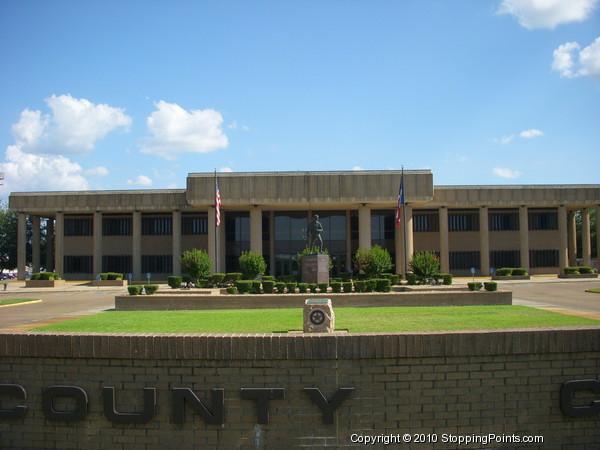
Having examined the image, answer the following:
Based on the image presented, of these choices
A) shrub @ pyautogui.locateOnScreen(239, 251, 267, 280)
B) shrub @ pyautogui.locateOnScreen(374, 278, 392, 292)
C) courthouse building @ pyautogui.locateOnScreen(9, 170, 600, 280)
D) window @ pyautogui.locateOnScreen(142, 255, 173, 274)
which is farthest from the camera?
window @ pyautogui.locateOnScreen(142, 255, 173, 274)

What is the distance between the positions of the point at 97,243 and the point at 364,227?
100ft

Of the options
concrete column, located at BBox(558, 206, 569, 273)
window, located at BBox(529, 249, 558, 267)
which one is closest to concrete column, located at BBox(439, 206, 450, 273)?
window, located at BBox(529, 249, 558, 267)

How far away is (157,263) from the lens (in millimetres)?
64000

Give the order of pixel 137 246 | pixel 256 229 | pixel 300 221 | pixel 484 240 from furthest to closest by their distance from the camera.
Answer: pixel 300 221 < pixel 137 246 < pixel 484 240 < pixel 256 229

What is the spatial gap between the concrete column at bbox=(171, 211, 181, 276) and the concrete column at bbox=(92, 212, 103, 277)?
8961 mm

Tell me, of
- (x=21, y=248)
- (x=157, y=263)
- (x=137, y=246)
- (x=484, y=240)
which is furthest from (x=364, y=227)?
(x=21, y=248)

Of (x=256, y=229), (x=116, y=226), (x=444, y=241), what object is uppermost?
(x=116, y=226)

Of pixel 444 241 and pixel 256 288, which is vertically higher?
pixel 444 241

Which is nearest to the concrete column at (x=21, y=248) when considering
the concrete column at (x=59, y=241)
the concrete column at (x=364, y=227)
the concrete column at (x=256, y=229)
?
the concrete column at (x=59, y=241)

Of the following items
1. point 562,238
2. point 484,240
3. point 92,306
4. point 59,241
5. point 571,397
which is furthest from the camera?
point 59,241

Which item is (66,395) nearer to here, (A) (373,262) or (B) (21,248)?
(A) (373,262)

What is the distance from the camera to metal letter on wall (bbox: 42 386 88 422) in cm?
818

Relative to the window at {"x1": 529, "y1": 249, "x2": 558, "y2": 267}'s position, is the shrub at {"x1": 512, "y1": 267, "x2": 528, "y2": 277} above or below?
below

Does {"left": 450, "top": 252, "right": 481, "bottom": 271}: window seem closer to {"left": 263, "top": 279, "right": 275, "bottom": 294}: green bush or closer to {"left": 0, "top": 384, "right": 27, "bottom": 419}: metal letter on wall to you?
{"left": 263, "top": 279, "right": 275, "bottom": 294}: green bush
